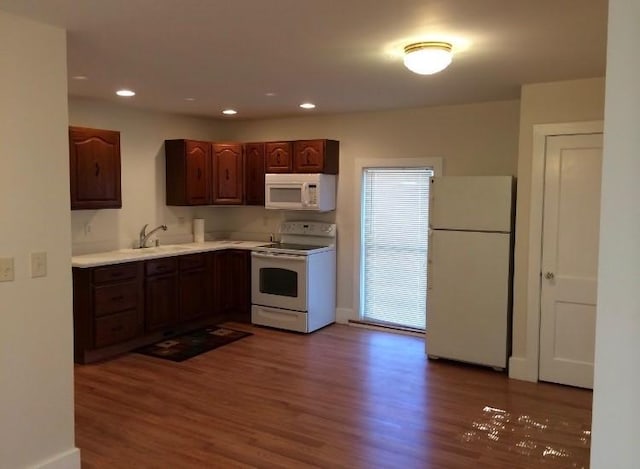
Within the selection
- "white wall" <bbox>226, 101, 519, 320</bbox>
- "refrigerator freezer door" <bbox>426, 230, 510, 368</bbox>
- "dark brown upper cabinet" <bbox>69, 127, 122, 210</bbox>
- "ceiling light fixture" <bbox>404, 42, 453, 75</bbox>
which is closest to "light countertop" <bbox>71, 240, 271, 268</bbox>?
"dark brown upper cabinet" <bbox>69, 127, 122, 210</bbox>

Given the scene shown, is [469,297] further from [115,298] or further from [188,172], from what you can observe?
[188,172]

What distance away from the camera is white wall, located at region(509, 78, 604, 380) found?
4.10m

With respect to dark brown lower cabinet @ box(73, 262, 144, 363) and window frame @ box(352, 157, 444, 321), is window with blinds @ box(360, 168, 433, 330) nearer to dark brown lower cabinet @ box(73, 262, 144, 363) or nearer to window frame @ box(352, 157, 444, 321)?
window frame @ box(352, 157, 444, 321)

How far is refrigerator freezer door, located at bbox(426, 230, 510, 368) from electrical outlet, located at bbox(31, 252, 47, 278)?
3.25 metres

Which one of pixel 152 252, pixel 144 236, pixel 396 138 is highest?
pixel 396 138

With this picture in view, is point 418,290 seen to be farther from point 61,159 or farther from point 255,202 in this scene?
point 61,159

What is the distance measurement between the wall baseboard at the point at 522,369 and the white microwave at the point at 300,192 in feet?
8.41

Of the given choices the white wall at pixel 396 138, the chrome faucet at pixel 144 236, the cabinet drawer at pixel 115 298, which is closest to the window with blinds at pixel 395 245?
the white wall at pixel 396 138

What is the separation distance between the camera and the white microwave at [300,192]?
19.6ft

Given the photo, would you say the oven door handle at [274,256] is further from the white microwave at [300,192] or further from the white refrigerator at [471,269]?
the white refrigerator at [471,269]

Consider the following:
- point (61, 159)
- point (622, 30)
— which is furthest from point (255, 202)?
point (622, 30)

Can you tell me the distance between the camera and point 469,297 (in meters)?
4.77

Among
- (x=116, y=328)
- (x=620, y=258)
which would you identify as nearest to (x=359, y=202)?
(x=116, y=328)

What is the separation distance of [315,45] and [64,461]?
2637 mm
